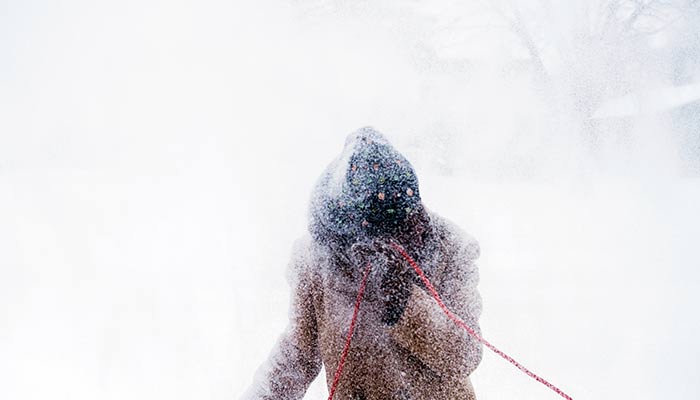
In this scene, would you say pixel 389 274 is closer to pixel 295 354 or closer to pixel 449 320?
pixel 449 320

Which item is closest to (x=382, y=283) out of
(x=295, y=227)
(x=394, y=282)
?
(x=394, y=282)

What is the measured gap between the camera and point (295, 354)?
2.57 feet

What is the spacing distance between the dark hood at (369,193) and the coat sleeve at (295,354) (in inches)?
6.6

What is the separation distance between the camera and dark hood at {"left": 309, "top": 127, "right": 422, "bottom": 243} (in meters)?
0.58

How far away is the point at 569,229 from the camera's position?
12.8ft

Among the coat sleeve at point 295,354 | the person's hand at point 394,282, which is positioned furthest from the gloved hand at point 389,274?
the coat sleeve at point 295,354

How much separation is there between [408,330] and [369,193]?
20cm

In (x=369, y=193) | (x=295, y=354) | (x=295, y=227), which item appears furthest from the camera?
(x=295, y=227)

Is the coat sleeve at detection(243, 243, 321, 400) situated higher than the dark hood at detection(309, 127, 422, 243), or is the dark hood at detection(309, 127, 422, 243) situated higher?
the dark hood at detection(309, 127, 422, 243)

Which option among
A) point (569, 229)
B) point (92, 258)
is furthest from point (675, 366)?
point (92, 258)

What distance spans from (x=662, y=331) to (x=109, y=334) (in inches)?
129

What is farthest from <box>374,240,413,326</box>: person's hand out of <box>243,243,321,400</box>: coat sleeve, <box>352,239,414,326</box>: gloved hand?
<box>243,243,321,400</box>: coat sleeve

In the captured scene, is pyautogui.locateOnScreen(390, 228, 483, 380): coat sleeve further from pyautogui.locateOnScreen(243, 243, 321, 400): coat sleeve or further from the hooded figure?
pyautogui.locateOnScreen(243, 243, 321, 400): coat sleeve

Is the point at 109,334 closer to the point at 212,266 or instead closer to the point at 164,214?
the point at 212,266
